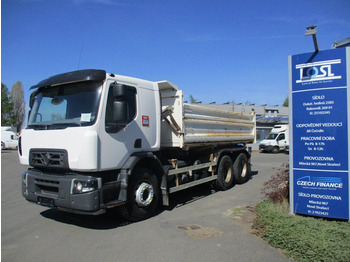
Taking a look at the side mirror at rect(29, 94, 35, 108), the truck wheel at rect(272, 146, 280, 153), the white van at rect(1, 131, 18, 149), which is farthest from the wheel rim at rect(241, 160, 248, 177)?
the white van at rect(1, 131, 18, 149)

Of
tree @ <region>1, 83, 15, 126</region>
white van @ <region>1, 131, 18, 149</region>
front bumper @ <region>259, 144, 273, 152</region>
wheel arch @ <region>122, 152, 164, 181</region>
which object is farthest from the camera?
tree @ <region>1, 83, 15, 126</region>

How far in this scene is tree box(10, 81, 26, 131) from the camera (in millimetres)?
57500

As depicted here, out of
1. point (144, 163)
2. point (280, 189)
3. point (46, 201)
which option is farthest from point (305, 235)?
point (46, 201)

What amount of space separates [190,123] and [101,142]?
285cm

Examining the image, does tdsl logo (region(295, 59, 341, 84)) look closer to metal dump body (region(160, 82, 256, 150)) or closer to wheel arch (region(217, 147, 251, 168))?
metal dump body (region(160, 82, 256, 150))

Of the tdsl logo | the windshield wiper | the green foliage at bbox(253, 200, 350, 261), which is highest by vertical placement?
the tdsl logo

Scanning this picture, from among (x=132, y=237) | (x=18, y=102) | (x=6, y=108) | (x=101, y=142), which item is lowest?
(x=132, y=237)

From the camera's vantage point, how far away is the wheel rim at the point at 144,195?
564 centimetres

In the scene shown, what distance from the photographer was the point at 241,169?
1000 cm

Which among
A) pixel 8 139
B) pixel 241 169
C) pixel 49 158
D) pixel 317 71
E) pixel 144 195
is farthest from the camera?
pixel 8 139

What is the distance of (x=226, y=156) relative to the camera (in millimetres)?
9094

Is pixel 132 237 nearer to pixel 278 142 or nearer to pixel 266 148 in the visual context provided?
pixel 266 148

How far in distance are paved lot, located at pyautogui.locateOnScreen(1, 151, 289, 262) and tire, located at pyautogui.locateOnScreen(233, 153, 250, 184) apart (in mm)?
2415

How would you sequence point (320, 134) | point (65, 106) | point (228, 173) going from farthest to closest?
point (228, 173) < point (65, 106) < point (320, 134)
